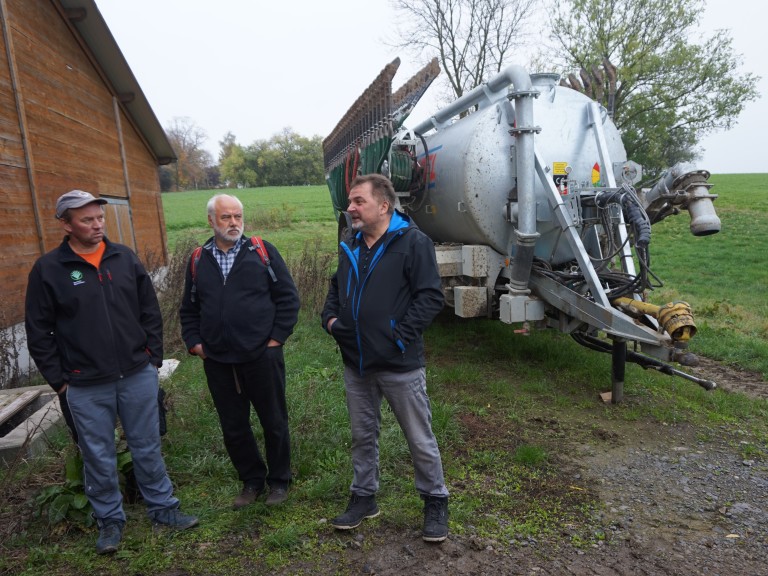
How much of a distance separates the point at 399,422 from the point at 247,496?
1.16 metres

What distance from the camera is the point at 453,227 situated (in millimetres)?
5449

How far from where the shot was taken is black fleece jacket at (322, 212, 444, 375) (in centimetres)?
271

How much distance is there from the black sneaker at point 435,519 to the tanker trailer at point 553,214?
196 cm

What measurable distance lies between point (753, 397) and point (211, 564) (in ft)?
16.3

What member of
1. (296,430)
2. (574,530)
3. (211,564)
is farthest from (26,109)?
(574,530)

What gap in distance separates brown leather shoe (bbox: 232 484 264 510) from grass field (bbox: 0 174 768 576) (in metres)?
0.07

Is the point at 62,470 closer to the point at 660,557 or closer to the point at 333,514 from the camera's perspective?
the point at 333,514

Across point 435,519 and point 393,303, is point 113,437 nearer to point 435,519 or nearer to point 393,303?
point 393,303

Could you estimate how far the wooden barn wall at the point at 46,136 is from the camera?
5914mm

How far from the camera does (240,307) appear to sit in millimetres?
2980

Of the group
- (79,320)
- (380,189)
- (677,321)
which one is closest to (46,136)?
(79,320)

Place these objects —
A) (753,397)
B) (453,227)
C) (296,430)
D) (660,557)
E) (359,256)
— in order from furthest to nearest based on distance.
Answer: (453,227)
(753,397)
(296,430)
(359,256)
(660,557)

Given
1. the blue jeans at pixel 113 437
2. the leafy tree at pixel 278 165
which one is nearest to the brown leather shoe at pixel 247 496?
the blue jeans at pixel 113 437

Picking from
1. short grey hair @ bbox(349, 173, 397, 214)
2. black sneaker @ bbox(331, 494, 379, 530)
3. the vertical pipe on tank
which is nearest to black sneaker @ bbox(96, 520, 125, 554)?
black sneaker @ bbox(331, 494, 379, 530)
